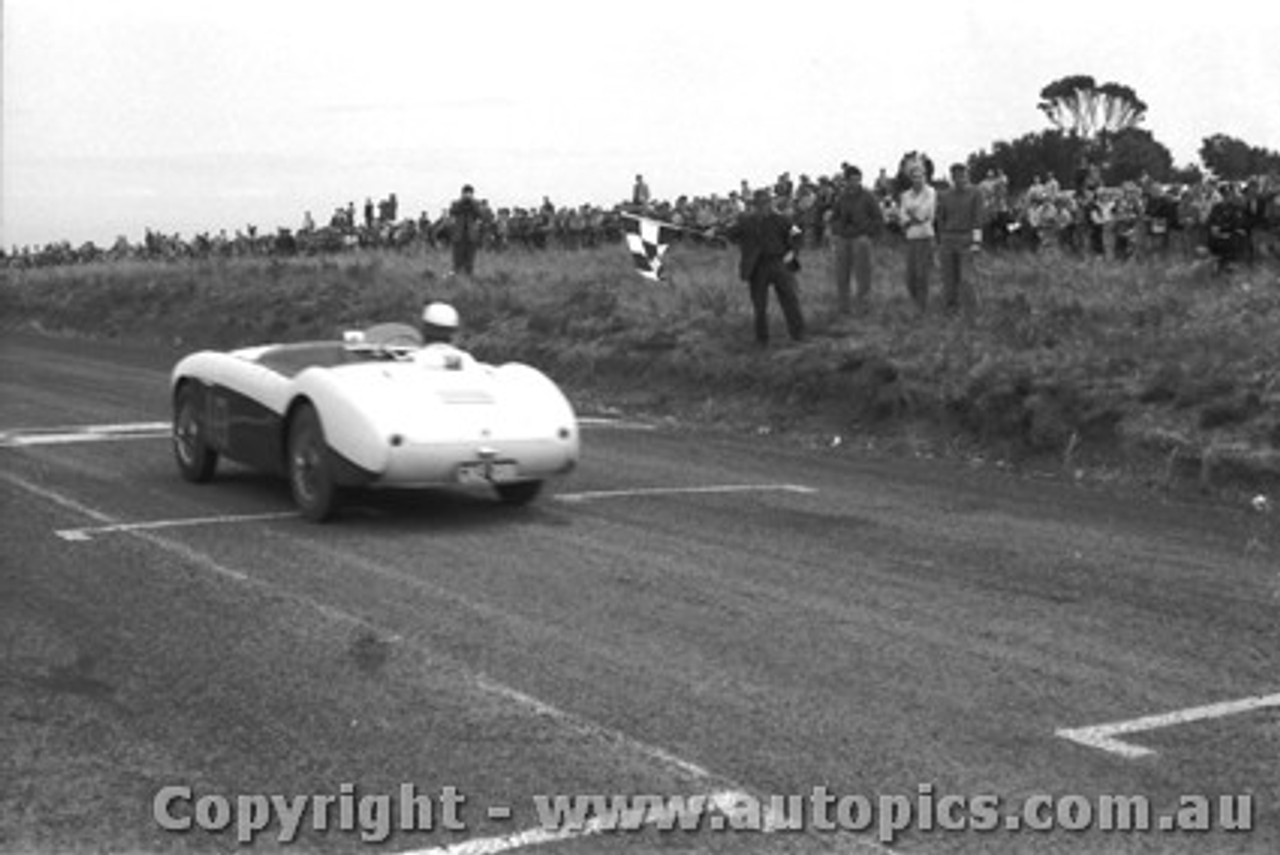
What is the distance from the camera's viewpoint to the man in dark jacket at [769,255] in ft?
56.9

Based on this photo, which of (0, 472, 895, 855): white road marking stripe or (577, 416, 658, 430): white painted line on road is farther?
(577, 416, 658, 430): white painted line on road

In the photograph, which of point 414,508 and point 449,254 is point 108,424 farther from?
point 449,254

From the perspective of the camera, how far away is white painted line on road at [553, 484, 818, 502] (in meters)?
10.9

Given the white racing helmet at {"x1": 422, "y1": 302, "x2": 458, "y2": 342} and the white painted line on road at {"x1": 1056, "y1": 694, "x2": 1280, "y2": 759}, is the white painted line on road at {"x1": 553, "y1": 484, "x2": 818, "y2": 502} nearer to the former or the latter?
the white racing helmet at {"x1": 422, "y1": 302, "x2": 458, "y2": 342}

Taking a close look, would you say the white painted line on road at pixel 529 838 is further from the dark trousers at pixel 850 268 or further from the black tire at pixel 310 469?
the dark trousers at pixel 850 268

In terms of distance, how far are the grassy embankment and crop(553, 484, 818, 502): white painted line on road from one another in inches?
122

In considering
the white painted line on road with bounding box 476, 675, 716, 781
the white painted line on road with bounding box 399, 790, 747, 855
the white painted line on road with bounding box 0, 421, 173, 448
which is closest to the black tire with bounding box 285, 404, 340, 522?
the white painted line on road with bounding box 476, 675, 716, 781

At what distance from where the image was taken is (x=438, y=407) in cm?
945

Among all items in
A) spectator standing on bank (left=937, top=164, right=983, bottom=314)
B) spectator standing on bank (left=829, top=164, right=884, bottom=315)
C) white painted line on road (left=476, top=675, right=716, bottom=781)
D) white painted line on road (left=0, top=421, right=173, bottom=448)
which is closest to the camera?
white painted line on road (left=476, top=675, right=716, bottom=781)

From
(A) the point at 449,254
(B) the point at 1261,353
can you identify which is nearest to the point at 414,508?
(B) the point at 1261,353

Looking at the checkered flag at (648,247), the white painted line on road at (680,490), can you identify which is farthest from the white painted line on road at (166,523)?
the checkered flag at (648,247)

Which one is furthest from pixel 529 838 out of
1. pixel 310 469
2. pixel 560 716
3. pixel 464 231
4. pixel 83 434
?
pixel 464 231

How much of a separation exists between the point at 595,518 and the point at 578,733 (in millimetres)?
4461

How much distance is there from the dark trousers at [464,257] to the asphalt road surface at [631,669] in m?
17.0
